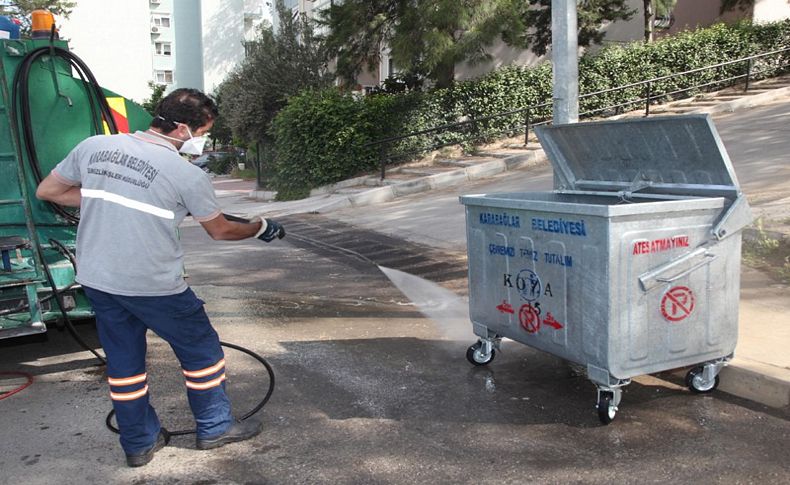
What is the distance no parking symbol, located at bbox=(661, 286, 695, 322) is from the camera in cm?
→ 402

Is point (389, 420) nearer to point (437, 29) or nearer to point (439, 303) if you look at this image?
point (439, 303)

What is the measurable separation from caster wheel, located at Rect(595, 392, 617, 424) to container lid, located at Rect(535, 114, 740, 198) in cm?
132

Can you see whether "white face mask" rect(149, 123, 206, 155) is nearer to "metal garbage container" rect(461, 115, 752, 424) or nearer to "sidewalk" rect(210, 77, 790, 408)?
"metal garbage container" rect(461, 115, 752, 424)

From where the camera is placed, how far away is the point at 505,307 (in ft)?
15.3

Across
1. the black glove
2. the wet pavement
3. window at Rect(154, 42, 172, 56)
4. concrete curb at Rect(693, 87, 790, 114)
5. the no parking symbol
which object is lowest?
the wet pavement

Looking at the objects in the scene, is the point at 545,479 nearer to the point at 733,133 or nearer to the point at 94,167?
the point at 94,167

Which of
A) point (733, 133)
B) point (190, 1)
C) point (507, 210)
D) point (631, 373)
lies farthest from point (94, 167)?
point (190, 1)

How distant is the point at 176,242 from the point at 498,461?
1.90 m

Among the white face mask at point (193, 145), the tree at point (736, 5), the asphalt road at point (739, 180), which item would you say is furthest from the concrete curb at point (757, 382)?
the tree at point (736, 5)

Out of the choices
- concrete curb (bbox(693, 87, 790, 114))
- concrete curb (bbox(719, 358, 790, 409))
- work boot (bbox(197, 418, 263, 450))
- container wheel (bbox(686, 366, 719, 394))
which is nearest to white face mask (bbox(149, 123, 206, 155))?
work boot (bbox(197, 418, 263, 450))

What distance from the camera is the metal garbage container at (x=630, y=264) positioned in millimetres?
3889

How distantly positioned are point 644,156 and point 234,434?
2965 mm

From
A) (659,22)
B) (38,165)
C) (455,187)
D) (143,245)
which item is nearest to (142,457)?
(143,245)

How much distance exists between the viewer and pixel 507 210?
4488 mm
